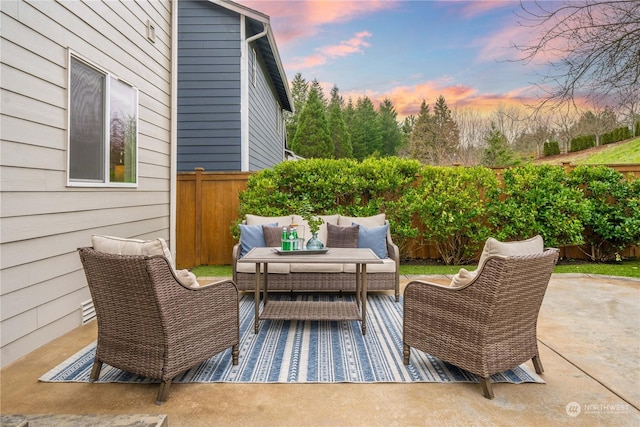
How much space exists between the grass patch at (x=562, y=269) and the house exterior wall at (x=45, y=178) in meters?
1.97

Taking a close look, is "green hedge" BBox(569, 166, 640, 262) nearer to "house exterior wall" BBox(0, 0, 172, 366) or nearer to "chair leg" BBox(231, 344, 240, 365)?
"chair leg" BBox(231, 344, 240, 365)

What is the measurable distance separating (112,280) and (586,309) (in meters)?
4.65

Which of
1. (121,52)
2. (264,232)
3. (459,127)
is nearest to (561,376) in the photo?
(264,232)

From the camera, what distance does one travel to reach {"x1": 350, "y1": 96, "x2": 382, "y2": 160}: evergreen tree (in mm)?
29206

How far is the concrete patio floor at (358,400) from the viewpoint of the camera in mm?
2062

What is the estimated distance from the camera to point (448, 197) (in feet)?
20.2

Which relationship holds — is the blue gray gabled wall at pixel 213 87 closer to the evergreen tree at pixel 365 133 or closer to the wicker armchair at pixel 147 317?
the wicker armchair at pixel 147 317

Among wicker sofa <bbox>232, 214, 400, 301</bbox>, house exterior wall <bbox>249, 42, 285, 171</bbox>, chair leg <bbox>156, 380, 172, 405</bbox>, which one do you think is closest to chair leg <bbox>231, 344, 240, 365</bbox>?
chair leg <bbox>156, 380, 172, 405</bbox>

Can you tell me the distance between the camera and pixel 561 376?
2.60 m

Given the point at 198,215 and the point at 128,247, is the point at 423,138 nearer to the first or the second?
the point at 198,215

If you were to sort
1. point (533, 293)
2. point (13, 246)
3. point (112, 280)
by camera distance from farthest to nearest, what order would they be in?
point (13, 246)
point (533, 293)
point (112, 280)

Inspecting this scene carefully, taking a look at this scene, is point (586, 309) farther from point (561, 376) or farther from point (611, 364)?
point (561, 376)

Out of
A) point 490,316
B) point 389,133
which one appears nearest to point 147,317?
point 490,316

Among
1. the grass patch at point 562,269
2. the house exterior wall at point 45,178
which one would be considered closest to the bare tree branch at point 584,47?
the grass patch at point 562,269
